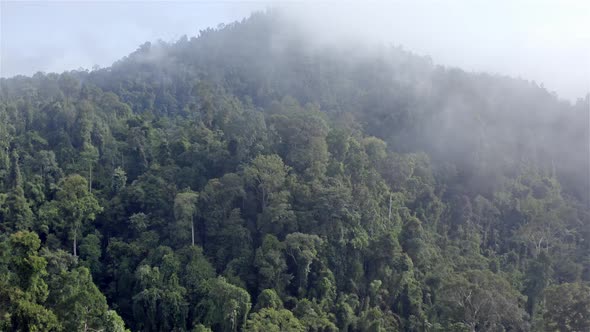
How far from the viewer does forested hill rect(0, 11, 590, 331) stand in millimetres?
19938

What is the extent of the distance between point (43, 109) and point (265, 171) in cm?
1618

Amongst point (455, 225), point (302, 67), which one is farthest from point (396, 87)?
point (455, 225)

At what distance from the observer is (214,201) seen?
25125mm

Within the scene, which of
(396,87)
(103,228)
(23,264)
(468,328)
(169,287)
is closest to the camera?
(23,264)

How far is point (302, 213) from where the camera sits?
80.7 ft

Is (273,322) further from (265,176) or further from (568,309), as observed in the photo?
(568,309)

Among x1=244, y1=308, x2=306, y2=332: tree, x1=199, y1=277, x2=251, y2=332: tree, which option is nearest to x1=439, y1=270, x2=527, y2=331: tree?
x1=244, y1=308, x2=306, y2=332: tree

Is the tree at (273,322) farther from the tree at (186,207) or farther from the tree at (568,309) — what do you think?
the tree at (568,309)

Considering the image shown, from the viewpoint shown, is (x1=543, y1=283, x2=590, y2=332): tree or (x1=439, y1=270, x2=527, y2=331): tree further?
(x1=439, y1=270, x2=527, y2=331): tree

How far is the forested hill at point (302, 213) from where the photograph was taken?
19.9 meters

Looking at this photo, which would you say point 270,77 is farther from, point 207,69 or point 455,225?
point 455,225

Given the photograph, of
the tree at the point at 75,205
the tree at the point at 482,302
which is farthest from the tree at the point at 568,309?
the tree at the point at 75,205

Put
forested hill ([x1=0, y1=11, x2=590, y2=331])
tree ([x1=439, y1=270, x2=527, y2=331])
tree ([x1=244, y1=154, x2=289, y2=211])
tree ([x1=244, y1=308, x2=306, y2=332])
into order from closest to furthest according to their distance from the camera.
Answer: tree ([x1=244, y1=308, x2=306, y2=332])
tree ([x1=439, y1=270, x2=527, y2=331])
forested hill ([x1=0, y1=11, x2=590, y2=331])
tree ([x1=244, y1=154, x2=289, y2=211])

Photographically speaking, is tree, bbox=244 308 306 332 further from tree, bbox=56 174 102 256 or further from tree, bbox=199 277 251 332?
tree, bbox=56 174 102 256
